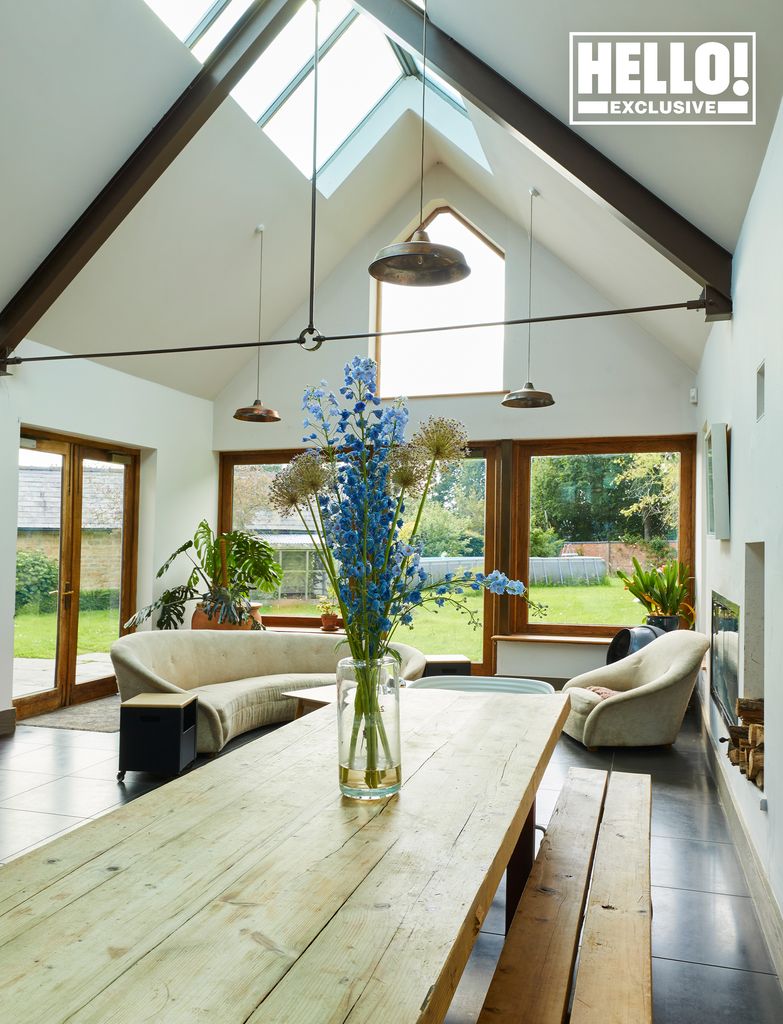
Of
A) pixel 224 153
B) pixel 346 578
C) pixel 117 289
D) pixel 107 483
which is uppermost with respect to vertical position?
pixel 224 153

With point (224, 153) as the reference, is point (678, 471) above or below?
below

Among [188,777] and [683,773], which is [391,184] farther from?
[188,777]

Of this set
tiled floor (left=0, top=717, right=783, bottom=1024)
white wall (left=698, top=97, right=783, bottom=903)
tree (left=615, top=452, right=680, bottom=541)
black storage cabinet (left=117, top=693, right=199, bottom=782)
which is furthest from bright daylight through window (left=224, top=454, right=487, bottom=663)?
black storage cabinet (left=117, top=693, right=199, bottom=782)

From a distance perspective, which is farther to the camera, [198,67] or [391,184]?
[391,184]

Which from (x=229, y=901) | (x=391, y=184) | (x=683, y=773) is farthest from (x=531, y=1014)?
(x=391, y=184)

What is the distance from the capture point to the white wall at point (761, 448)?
2938 millimetres

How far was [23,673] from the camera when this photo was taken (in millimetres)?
6488

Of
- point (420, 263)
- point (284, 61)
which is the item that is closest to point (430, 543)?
point (284, 61)

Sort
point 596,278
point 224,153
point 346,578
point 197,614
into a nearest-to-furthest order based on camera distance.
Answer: point 346,578 < point 224,153 < point 596,278 < point 197,614

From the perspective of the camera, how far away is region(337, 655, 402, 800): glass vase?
5.87 feet

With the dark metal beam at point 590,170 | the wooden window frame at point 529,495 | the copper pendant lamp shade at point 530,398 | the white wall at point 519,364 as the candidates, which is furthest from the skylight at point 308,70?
the wooden window frame at point 529,495

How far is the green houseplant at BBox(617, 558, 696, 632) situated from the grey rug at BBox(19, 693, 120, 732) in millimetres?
4455

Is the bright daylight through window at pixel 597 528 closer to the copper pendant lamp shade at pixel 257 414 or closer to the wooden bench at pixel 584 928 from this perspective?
the copper pendant lamp shade at pixel 257 414

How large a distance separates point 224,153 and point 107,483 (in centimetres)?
320
